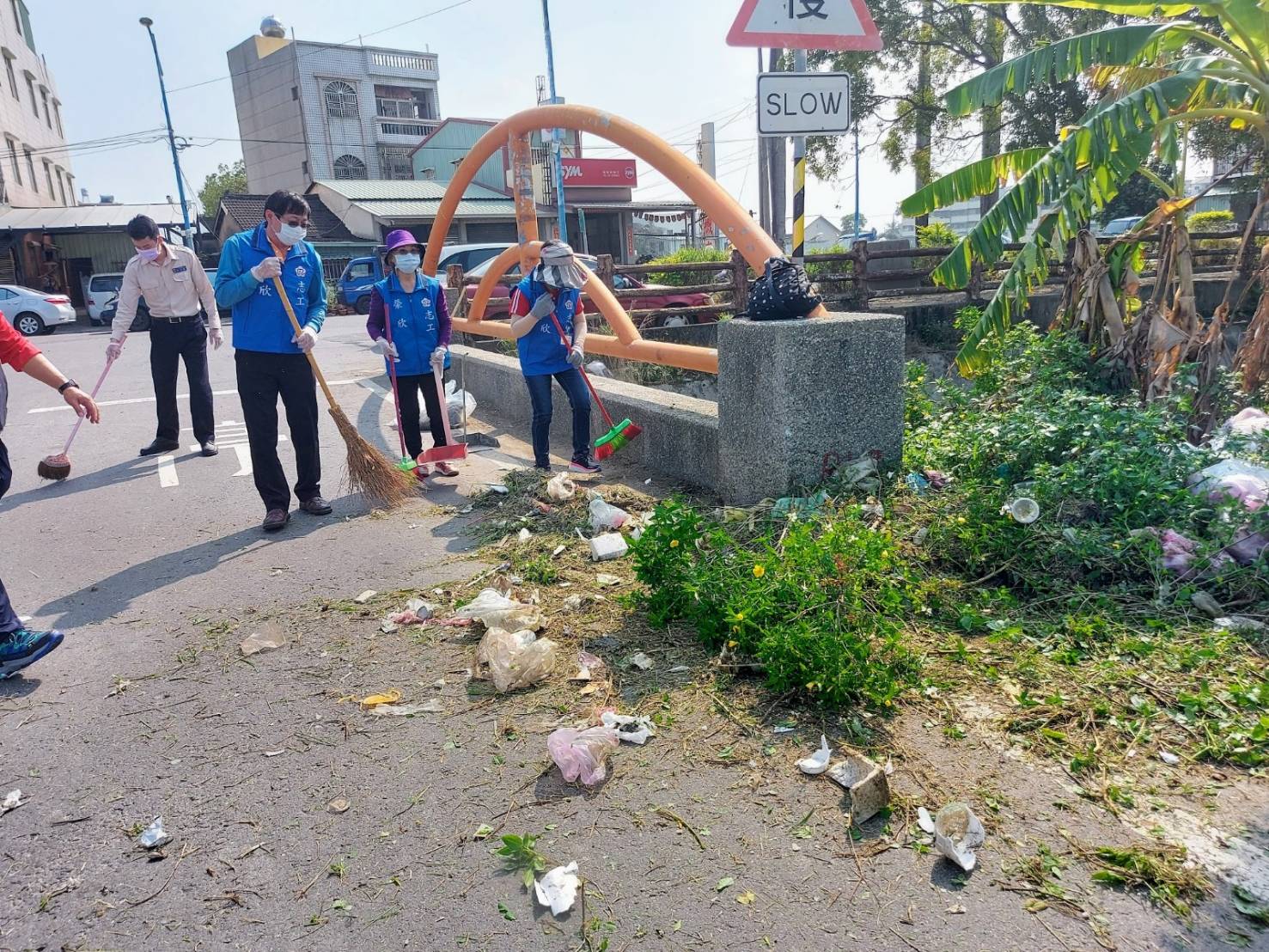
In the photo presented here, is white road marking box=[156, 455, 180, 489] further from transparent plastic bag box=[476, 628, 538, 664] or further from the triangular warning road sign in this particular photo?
the triangular warning road sign

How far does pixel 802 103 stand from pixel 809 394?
5.58 ft

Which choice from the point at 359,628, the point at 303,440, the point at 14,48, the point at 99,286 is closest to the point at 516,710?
the point at 359,628

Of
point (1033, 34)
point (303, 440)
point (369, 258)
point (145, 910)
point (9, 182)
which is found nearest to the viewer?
point (145, 910)

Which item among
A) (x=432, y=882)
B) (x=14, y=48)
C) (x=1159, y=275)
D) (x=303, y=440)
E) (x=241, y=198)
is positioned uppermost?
(x=14, y=48)

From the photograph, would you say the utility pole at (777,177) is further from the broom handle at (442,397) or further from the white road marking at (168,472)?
the white road marking at (168,472)

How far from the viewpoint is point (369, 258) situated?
26453mm

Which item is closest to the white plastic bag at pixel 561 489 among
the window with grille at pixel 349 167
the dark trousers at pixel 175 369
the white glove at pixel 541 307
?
the white glove at pixel 541 307

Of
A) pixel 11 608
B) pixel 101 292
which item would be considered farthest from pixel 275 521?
pixel 101 292

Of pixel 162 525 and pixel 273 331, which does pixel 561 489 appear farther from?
pixel 162 525

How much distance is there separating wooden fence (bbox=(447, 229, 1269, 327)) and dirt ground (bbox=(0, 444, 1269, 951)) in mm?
9680

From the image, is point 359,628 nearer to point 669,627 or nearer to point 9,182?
point 669,627

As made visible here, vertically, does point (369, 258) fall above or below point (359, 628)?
above

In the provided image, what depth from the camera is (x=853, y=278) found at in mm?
15094

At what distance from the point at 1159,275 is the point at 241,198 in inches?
1541
